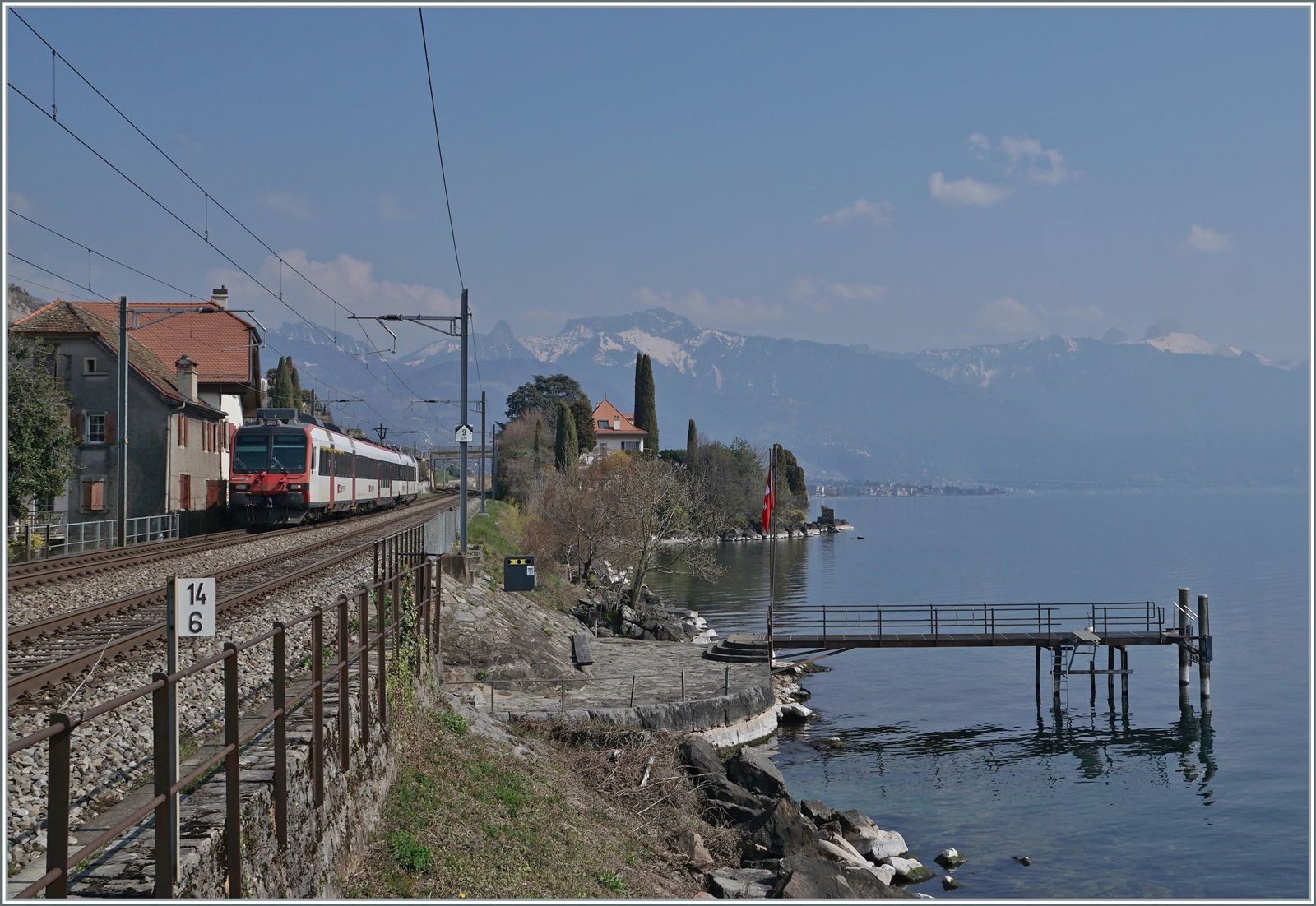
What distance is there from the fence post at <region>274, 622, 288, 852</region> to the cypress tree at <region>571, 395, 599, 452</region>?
88.6 metres

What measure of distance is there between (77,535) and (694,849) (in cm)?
2388

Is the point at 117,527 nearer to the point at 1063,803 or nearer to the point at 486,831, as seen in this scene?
the point at 486,831

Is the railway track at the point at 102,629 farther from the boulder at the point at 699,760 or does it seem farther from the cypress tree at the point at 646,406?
the cypress tree at the point at 646,406

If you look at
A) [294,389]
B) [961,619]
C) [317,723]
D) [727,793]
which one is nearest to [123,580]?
[727,793]

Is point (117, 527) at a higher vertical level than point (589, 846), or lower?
higher

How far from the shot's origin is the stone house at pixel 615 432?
13012cm

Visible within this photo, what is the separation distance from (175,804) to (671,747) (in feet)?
49.4

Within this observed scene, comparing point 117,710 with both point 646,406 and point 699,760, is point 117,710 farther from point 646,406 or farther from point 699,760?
point 646,406

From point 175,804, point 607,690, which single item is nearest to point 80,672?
point 175,804

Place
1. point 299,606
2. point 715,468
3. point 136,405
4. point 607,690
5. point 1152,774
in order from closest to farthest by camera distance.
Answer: point 299,606, point 607,690, point 1152,774, point 136,405, point 715,468

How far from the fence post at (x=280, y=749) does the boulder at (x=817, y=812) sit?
14435mm

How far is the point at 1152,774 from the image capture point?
27.9 meters

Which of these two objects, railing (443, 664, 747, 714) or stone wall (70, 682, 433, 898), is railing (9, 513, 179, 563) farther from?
stone wall (70, 682, 433, 898)

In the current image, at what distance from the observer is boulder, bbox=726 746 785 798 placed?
20.9m
